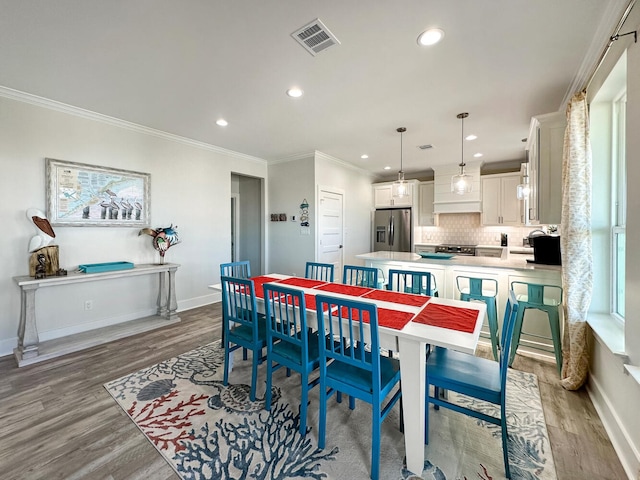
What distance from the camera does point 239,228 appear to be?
20.9ft

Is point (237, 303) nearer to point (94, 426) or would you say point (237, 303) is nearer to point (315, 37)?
point (94, 426)

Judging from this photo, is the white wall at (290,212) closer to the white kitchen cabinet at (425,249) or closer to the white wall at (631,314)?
the white kitchen cabinet at (425,249)

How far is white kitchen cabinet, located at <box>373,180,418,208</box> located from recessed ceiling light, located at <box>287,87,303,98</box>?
4.05m

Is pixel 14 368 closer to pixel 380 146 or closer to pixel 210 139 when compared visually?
pixel 210 139

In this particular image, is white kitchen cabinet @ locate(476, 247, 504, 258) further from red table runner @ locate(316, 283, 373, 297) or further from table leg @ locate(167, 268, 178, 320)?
table leg @ locate(167, 268, 178, 320)

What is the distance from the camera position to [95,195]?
135 inches

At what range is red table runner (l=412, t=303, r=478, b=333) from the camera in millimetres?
1649

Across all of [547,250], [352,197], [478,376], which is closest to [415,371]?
[478,376]

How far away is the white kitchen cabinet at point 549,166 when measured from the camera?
9.05 feet

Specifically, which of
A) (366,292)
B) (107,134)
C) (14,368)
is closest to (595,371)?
(366,292)

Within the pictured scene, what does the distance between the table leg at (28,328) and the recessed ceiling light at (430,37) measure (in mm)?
4129

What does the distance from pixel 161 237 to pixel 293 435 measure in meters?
3.17

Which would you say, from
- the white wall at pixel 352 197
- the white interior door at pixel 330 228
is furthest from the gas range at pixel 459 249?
the white interior door at pixel 330 228

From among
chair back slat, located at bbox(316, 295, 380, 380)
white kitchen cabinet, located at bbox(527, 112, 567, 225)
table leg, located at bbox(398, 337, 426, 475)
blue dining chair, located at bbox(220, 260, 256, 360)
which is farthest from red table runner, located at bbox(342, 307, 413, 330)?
white kitchen cabinet, located at bbox(527, 112, 567, 225)
